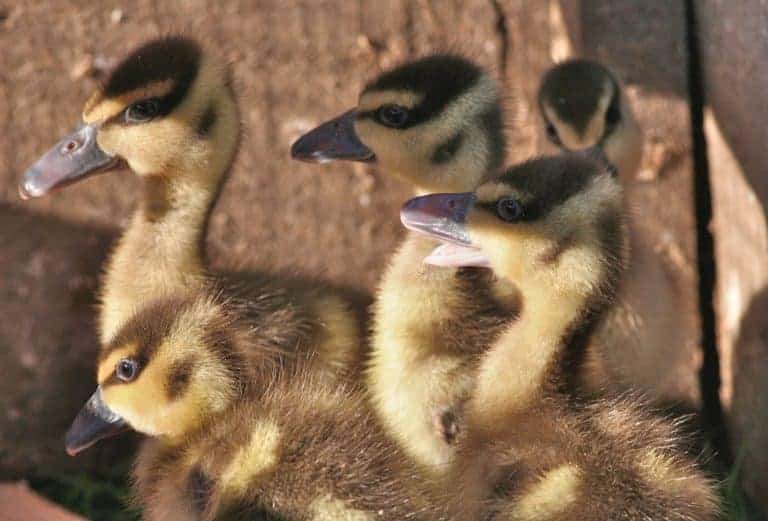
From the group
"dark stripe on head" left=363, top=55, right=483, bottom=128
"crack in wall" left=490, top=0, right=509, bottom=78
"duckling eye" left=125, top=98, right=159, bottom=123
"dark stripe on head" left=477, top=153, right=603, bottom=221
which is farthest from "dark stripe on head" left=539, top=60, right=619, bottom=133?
"duckling eye" left=125, top=98, right=159, bottom=123

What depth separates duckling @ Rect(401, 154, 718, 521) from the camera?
1.68 meters

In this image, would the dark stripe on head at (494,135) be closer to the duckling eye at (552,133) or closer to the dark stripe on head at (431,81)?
the dark stripe on head at (431,81)

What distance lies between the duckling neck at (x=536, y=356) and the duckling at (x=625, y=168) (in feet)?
1.03

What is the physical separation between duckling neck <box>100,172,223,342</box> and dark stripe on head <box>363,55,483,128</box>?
345 mm

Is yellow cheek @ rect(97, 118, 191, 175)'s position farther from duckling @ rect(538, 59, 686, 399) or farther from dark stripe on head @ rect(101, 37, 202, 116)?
duckling @ rect(538, 59, 686, 399)

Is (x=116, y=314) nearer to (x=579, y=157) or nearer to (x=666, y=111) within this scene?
(x=579, y=157)

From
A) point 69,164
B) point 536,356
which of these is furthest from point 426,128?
point 69,164

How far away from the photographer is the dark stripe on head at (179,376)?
182cm

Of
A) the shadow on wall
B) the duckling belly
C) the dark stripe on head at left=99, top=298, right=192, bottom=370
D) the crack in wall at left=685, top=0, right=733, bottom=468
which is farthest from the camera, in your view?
the crack in wall at left=685, top=0, right=733, bottom=468

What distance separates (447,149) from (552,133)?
1.25ft

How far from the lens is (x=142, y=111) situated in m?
2.10

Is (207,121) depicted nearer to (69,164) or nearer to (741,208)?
(69,164)

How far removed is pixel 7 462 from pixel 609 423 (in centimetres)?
137

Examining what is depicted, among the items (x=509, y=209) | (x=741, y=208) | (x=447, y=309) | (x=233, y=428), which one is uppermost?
(x=509, y=209)
